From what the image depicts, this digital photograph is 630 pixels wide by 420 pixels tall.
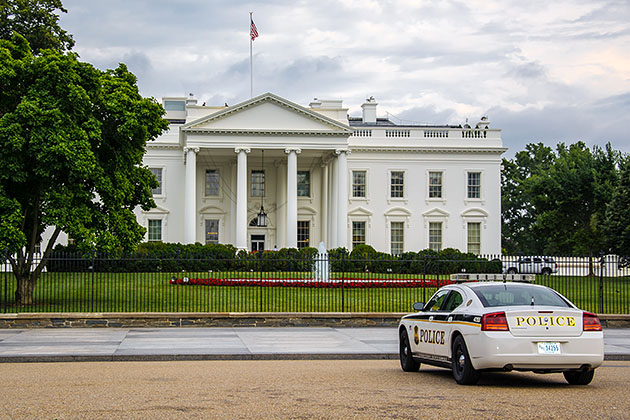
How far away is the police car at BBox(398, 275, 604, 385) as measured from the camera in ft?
35.5

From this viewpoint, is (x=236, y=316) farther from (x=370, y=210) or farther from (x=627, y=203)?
(x=370, y=210)

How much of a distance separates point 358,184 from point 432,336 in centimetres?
4948

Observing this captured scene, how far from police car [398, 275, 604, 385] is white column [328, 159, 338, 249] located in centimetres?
4440

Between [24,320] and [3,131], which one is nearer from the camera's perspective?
[24,320]

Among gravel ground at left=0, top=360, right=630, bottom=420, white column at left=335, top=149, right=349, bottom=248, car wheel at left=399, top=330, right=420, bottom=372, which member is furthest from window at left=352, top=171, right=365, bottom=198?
car wheel at left=399, top=330, right=420, bottom=372

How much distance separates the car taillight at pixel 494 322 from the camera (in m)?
10.9

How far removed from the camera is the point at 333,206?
5734 cm

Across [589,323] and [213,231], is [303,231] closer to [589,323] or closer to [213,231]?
[213,231]

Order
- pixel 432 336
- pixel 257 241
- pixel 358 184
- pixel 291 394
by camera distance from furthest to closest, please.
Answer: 1. pixel 257 241
2. pixel 358 184
3. pixel 432 336
4. pixel 291 394

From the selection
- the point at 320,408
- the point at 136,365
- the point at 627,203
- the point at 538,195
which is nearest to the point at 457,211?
the point at 538,195

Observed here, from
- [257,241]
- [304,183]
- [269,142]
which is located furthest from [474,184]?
[257,241]

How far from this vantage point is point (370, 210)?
61.6 metres

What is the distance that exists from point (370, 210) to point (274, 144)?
32.0 feet

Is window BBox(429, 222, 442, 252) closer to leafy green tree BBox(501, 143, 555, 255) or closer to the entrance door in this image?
the entrance door
